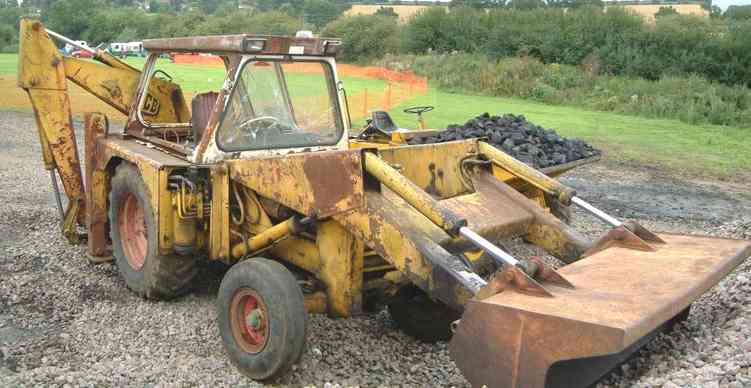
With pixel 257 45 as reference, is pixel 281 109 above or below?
below

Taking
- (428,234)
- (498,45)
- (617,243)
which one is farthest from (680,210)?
(498,45)

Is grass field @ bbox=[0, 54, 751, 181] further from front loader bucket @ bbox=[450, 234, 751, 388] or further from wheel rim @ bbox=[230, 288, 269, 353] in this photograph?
front loader bucket @ bbox=[450, 234, 751, 388]

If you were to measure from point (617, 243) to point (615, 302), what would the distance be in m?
1.22

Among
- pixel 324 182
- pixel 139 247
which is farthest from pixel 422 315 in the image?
pixel 139 247

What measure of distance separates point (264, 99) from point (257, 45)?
468mm

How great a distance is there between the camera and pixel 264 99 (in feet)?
17.5

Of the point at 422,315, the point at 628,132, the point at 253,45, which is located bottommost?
the point at 628,132

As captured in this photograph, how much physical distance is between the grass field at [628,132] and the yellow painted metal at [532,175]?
2484 millimetres

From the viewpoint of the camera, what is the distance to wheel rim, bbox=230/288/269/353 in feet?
14.5

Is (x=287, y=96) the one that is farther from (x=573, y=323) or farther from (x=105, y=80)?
(x=573, y=323)

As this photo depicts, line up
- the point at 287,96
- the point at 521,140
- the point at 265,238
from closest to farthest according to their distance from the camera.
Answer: the point at 265,238 < the point at 287,96 < the point at 521,140

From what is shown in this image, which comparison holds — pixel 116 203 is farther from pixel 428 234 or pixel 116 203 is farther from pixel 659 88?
pixel 659 88

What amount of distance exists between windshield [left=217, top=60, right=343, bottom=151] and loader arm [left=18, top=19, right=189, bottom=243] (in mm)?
1637

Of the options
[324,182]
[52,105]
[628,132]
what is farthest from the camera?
[628,132]
